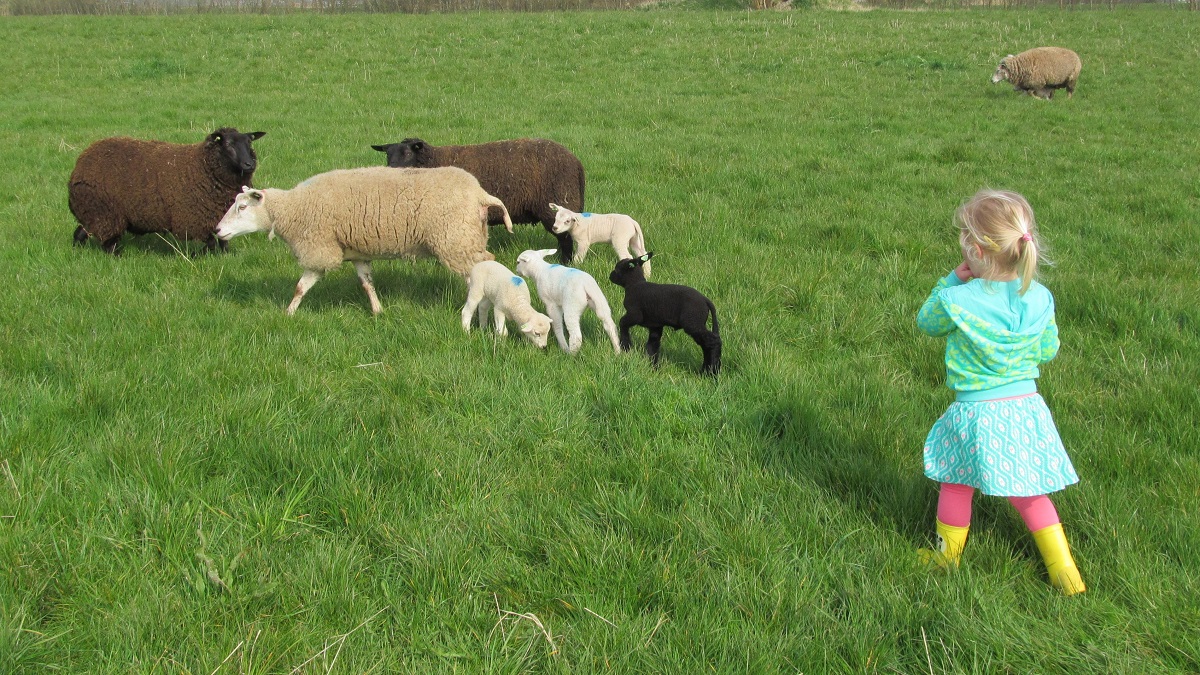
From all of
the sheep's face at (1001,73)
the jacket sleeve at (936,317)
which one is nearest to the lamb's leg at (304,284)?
the jacket sleeve at (936,317)

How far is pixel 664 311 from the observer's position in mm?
4465

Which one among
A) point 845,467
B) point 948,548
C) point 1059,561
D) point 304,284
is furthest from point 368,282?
point 1059,561

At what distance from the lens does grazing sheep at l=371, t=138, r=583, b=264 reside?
23.6 ft

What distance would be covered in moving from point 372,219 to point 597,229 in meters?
1.83

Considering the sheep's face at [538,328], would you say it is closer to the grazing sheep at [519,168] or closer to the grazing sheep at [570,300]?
the grazing sheep at [570,300]

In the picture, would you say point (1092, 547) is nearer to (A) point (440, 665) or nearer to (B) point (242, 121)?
(A) point (440, 665)

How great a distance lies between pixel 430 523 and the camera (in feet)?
9.91

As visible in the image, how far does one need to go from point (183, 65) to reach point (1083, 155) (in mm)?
19504

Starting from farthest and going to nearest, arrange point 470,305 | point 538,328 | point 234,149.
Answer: point 234,149, point 470,305, point 538,328

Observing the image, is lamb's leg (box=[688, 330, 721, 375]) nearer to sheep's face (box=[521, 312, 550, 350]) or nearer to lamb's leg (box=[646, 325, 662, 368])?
lamb's leg (box=[646, 325, 662, 368])

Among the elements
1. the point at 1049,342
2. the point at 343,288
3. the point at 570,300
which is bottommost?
the point at 343,288

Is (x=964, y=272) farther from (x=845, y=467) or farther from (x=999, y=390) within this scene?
(x=845, y=467)

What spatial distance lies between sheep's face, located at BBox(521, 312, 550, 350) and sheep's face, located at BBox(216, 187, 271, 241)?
2.34m

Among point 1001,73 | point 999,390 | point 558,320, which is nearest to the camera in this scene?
point 999,390
